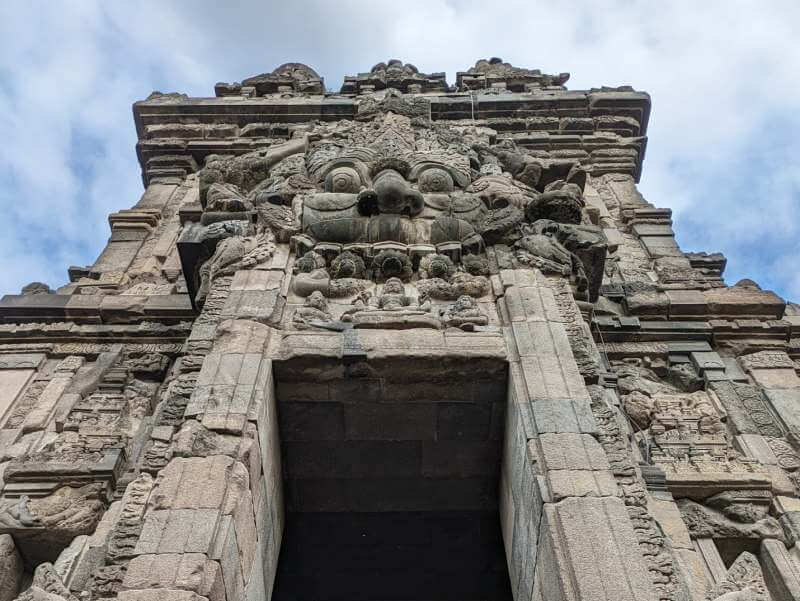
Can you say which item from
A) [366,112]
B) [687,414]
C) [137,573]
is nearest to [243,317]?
[137,573]

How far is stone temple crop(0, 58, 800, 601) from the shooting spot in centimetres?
490

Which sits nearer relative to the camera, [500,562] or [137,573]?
[137,573]

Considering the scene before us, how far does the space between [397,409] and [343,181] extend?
11.3 feet

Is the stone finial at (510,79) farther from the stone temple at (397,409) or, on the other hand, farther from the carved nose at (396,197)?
the carved nose at (396,197)

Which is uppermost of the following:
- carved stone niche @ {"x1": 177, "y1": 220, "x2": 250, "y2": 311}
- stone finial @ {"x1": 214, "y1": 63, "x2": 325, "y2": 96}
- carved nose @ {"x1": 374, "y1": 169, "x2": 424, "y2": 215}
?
stone finial @ {"x1": 214, "y1": 63, "x2": 325, "y2": 96}

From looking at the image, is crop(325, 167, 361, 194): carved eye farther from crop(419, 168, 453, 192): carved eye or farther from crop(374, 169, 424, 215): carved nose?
crop(419, 168, 453, 192): carved eye

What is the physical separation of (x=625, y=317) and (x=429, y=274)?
9.03ft

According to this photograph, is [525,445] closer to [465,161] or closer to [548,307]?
[548,307]

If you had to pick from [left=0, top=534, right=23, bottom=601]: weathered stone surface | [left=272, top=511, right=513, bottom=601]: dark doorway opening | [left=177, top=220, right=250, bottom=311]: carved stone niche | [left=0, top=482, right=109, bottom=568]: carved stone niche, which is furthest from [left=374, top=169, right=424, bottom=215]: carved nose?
[left=0, top=534, right=23, bottom=601]: weathered stone surface

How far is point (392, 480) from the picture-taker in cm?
658

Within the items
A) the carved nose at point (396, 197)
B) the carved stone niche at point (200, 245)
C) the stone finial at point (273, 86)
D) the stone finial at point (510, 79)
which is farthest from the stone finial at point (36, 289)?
the stone finial at point (510, 79)

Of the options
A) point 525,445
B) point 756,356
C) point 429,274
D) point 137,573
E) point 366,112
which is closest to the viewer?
point 137,573

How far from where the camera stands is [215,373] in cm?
583

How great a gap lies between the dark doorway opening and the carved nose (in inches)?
124
